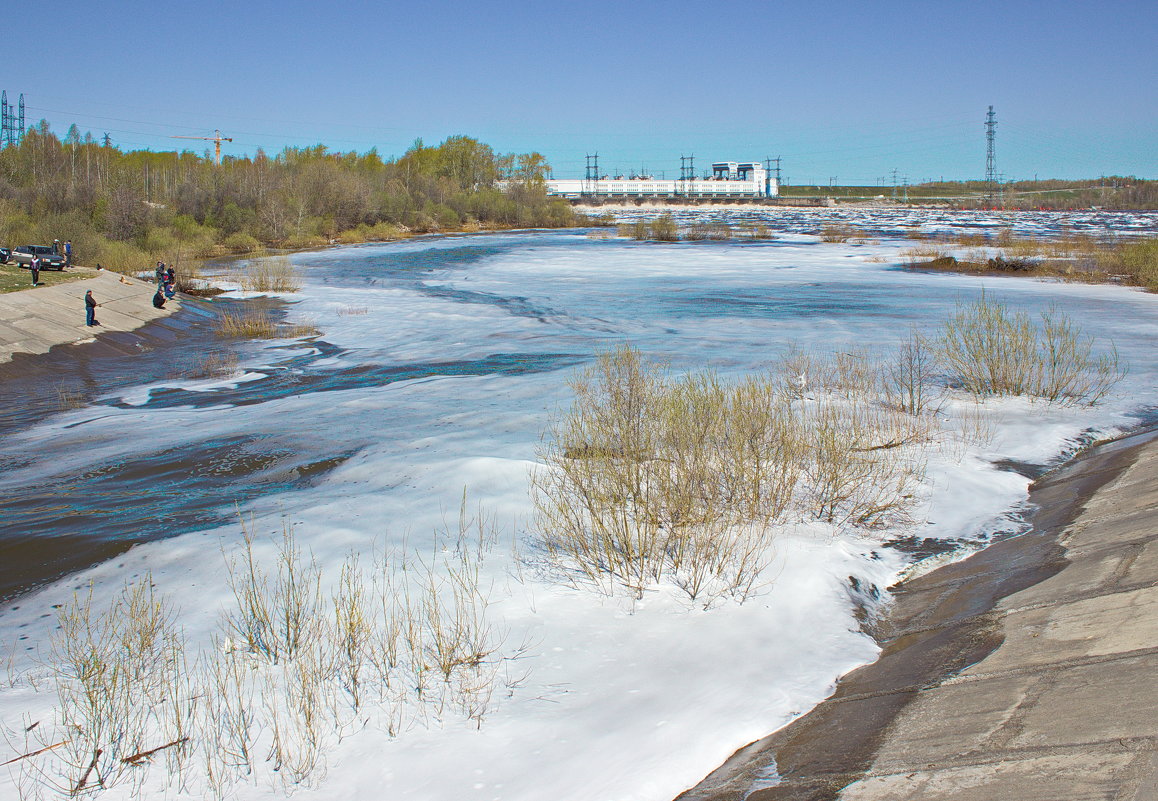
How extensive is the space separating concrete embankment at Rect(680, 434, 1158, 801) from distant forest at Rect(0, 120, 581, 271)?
33.7 metres

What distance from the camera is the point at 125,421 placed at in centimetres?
1543

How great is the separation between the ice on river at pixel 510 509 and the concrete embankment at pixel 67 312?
454 centimetres

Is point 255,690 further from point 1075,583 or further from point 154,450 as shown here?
point 154,450

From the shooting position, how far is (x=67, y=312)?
23391mm

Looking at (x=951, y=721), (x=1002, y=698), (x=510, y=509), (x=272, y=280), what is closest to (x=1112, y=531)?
Result: (x=1002, y=698)

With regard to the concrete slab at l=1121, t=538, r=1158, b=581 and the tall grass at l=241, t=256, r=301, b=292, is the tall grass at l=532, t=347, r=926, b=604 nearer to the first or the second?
the concrete slab at l=1121, t=538, r=1158, b=581

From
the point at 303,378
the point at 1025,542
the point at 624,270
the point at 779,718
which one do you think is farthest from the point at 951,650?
the point at 624,270

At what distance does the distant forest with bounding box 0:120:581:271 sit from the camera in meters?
44.8

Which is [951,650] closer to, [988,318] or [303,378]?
[988,318]

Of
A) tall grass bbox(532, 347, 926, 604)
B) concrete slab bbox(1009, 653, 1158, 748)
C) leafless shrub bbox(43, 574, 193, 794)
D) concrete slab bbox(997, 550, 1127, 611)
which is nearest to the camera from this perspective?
concrete slab bbox(1009, 653, 1158, 748)

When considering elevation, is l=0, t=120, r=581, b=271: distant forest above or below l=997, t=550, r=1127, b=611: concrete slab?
above

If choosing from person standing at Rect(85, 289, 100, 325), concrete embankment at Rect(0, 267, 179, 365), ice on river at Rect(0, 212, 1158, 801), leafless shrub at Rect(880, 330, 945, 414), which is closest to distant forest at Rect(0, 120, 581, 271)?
concrete embankment at Rect(0, 267, 179, 365)

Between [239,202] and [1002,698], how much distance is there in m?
67.4

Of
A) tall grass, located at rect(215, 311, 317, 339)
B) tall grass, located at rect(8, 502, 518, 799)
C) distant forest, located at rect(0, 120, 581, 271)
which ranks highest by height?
distant forest, located at rect(0, 120, 581, 271)
